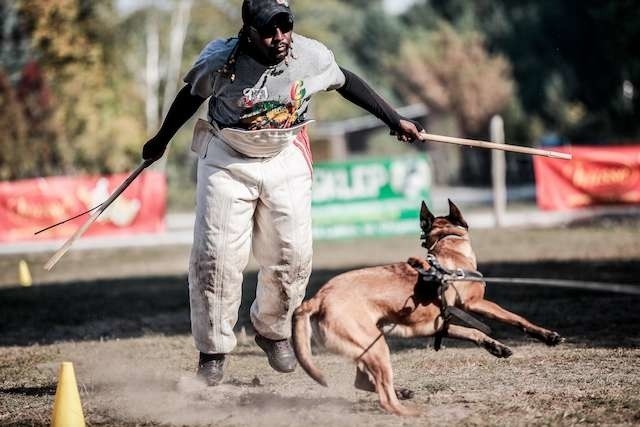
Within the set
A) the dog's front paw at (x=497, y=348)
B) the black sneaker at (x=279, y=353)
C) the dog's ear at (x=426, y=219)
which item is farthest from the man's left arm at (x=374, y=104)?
the black sneaker at (x=279, y=353)

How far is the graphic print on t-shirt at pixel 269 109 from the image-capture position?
17.3ft

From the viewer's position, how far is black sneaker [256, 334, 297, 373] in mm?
6023

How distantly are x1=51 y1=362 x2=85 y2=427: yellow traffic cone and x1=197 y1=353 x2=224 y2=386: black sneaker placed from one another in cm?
108

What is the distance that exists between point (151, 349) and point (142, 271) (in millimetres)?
7836

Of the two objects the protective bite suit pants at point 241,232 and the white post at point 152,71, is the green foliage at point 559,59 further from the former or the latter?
the protective bite suit pants at point 241,232

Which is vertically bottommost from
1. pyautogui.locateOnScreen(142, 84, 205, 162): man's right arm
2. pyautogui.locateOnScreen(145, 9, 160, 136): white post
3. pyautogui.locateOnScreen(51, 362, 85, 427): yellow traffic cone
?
pyautogui.locateOnScreen(51, 362, 85, 427): yellow traffic cone

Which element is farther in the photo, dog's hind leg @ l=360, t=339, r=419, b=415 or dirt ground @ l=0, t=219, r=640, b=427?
→ dirt ground @ l=0, t=219, r=640, b=427

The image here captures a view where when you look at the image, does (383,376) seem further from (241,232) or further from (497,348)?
(241,232)

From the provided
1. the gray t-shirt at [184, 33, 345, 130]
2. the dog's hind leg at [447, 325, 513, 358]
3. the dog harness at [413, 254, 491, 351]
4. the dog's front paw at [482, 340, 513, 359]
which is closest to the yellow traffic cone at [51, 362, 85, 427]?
the gray t-shirt at [184, 33, 345, 130]

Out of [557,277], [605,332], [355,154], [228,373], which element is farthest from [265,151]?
[355,154]

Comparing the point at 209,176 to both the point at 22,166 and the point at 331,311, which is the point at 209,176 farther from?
the point at 22,166

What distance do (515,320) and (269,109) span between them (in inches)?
76.9

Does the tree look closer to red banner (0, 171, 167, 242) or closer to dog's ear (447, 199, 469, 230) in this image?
red banner (0, 171, 167, 242)

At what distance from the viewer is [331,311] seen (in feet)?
16.6
